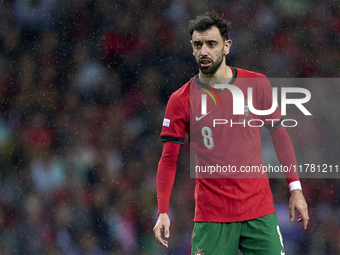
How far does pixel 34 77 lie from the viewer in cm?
471

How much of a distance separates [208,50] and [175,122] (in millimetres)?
390

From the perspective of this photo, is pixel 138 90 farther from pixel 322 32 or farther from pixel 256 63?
pixel 322 32

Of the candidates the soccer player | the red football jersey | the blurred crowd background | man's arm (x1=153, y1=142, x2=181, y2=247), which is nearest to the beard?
the soccer player

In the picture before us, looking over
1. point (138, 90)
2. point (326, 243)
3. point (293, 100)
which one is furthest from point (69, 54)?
point (326, 243)

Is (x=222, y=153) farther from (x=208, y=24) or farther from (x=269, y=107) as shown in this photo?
(x=208, y=24)

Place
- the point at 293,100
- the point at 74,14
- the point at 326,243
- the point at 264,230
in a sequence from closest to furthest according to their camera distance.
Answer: the point at 264,230 < the point at 326,243 < the point at 293,100 < the point at 74,14

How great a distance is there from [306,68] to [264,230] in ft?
7.77

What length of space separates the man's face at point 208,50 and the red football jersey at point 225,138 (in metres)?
0.13

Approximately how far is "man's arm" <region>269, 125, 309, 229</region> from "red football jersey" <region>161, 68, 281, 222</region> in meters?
0.08

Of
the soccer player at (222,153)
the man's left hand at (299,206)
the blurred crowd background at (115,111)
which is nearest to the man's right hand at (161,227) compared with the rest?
the soccer player at (222,153)

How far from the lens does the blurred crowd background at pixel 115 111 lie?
4.22 meters

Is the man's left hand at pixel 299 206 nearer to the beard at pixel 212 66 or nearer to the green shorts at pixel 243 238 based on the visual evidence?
the green shorts at pixel 243 238

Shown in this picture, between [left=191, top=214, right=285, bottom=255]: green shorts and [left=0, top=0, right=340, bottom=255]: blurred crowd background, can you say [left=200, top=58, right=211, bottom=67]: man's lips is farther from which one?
[left=0, top=0, right=340, bottom=255]: blurred crowd background

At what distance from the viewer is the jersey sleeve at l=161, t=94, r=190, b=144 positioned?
2.42m
